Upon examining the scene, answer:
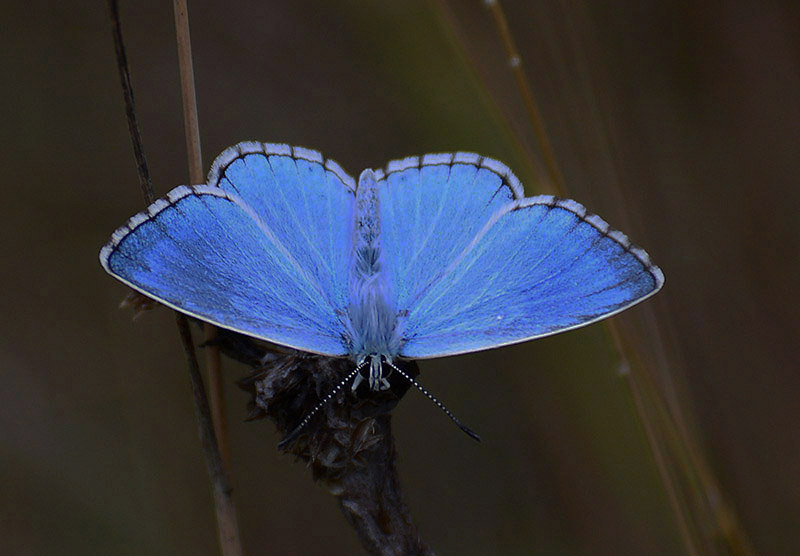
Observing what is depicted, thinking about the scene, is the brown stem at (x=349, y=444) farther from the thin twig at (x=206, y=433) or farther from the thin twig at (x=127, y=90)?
the thin twig at (x=127, y=90)

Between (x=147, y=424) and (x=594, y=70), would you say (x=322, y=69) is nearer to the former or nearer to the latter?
(x=594, y=70)

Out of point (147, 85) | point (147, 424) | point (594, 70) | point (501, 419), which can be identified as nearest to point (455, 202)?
point (594, 70)

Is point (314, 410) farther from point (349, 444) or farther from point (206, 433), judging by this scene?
point (206, 433)

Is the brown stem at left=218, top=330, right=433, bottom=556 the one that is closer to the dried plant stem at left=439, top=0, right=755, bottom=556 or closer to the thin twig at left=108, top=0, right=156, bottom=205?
the thin twig at left=108, top=0, right=156, bottom=205

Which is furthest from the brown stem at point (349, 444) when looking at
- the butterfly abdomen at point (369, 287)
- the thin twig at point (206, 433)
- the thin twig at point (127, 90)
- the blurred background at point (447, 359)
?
the blurred background at point (447, 359)

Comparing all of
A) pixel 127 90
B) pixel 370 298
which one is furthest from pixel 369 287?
pixel 127 90

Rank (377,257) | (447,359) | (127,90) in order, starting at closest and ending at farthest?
(127,90) < (377,257) < (447,359)

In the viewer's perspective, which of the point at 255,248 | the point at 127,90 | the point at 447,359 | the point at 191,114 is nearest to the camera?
the point at 127,90
